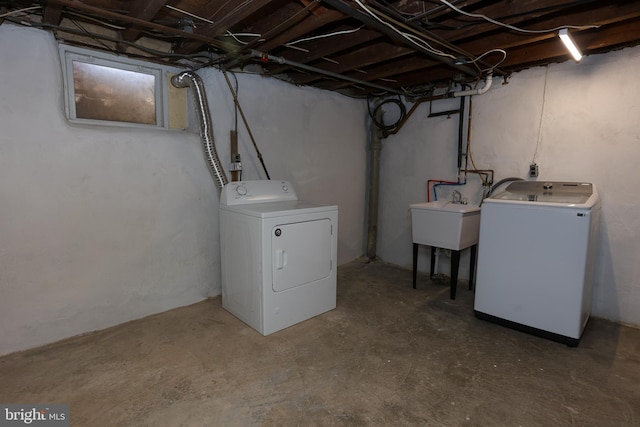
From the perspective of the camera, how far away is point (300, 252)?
247 centimetres

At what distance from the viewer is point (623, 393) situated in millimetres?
1766

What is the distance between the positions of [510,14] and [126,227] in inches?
116

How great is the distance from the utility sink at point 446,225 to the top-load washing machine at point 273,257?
100 cm

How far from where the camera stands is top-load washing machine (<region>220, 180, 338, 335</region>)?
7.56 feet

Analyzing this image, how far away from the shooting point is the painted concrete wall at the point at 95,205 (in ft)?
6.64

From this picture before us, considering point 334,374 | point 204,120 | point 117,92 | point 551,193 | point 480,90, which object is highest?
point 480,90

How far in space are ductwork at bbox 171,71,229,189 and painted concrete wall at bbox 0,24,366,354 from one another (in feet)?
0.45

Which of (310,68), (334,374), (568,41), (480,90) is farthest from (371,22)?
(334,374)

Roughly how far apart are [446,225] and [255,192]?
1.76 m

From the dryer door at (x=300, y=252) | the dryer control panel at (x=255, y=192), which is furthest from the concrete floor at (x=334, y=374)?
the dryer control panel at (x=255, y=192)

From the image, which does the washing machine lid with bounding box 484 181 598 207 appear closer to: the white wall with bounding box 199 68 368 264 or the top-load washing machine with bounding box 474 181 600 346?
the top-load washing machine with bounding box 474 181 600 346

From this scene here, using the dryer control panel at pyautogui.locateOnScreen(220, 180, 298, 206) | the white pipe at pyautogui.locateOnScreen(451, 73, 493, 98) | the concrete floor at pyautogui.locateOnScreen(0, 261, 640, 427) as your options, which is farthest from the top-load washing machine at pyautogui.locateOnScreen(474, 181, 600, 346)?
the dryer control panel at pyautogui.locateOnScreen(220, 180, 298, 206)

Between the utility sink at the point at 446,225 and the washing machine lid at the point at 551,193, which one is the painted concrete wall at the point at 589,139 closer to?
the washing machine lid at the point at 551,193

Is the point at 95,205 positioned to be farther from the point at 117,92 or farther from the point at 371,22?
the point at 371,22
